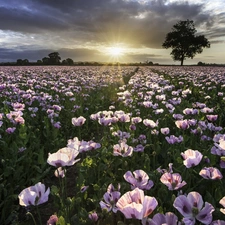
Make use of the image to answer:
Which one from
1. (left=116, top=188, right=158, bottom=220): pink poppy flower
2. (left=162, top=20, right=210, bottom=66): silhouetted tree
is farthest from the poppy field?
(left=162, top=20, right=210, bottom=66): silhouetted tree

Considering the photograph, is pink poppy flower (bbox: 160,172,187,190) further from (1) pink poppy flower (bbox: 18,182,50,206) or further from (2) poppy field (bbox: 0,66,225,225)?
(1) pink poppy flower (bbox: 18,182,50,206)

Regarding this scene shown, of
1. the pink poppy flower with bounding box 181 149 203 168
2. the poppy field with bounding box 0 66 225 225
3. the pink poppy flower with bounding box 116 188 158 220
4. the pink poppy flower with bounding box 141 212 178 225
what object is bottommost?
the poppy field with bounding box 0 66 225 225

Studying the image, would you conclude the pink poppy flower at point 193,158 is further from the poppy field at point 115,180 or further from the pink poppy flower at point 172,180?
the pink poppy flower at point 172,180

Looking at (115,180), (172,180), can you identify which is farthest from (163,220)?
(115,180)

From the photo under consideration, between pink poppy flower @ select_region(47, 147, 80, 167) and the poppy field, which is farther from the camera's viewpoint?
pink poppy flower @ select_region(47, 147, 80, 167)

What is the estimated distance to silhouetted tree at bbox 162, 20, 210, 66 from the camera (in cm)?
6600

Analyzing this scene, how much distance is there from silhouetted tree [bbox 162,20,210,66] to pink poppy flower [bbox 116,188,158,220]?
67392 mm

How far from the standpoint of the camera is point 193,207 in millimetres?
1477

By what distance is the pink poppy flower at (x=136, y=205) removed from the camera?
128 cm

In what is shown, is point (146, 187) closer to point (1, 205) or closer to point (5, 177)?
point (1, 205)

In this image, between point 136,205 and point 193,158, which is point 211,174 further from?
point 136,205

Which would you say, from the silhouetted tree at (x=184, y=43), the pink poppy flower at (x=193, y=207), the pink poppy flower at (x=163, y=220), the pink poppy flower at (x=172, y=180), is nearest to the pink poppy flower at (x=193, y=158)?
the pink poppy flower at (x=172, y=180)

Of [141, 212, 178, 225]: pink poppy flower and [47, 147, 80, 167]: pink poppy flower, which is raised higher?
[47, 147, 80, 167]: pink poppy flower

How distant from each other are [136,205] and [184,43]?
6760cm
